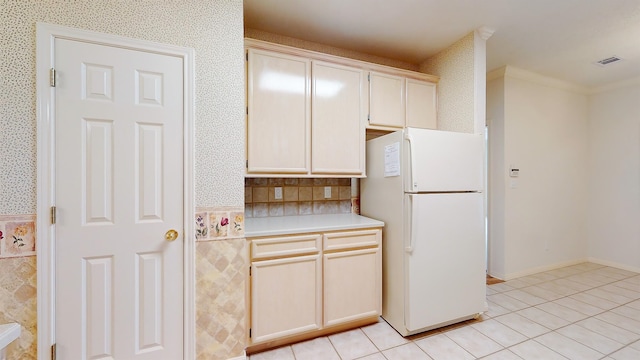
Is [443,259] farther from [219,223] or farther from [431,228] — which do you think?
[219,223]

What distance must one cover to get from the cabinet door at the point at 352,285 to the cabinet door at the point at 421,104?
138 cm

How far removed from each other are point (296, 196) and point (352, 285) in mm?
967

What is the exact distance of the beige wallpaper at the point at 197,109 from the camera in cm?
128

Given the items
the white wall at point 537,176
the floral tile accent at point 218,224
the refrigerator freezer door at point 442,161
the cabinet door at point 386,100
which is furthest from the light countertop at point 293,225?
the white wall at point 537,176

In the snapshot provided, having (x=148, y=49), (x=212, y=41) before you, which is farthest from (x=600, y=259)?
(x=148, y=49)

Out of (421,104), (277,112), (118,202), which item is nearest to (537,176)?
(421,104)

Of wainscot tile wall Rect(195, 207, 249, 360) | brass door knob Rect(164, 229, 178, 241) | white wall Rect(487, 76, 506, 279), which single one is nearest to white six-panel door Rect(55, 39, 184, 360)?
brass door knob Rect(164, 229, 178, 241)

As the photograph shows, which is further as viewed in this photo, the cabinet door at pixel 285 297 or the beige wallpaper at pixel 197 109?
the cabinet door at pixel 285 297

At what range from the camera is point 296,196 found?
8.24 ft

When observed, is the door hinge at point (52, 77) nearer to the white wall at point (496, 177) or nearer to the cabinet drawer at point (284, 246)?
the cabinet drawer at point (284, 246)

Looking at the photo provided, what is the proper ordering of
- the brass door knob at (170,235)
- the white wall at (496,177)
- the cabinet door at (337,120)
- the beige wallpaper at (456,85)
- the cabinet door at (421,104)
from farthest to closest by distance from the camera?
the white wall at (496,177)
the cabinet door at (421,104)
the beige wallpaper at (456,85)
the cabinet door at (337,120)
the brass door knob at (170,235)

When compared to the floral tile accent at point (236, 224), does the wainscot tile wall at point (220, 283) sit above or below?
below

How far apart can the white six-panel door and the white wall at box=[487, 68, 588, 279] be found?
3592 mm

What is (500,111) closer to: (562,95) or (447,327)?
(562,95)
